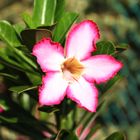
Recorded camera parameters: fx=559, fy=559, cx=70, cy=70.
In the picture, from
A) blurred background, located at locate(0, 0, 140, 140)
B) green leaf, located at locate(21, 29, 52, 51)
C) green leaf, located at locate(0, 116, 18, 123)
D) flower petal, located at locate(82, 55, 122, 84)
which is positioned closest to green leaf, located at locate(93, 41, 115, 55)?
flower petal, located at locate(82, 55, 122, 84)

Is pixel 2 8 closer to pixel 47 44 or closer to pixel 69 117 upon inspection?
pixel 69 117

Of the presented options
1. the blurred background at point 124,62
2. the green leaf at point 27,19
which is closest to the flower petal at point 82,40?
the green leaf at point 27,19

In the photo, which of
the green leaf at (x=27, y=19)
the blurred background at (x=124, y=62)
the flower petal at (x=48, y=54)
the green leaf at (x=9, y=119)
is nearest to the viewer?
the flower petal at (x=48, y=54)

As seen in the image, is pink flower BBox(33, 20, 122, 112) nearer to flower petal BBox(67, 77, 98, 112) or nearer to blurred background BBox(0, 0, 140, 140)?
flower petal BBox(67, 77, 98, 112)

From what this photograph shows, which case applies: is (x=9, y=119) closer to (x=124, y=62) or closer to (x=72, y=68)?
(x=72, y=68)

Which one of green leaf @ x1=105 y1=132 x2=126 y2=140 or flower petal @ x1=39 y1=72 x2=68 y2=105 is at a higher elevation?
flower petal @ x1=39 y1=72 x2=68 y2=105

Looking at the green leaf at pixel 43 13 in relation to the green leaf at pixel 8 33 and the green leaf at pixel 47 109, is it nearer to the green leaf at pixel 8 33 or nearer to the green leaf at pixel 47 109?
the green leaf at pixel 8 33
